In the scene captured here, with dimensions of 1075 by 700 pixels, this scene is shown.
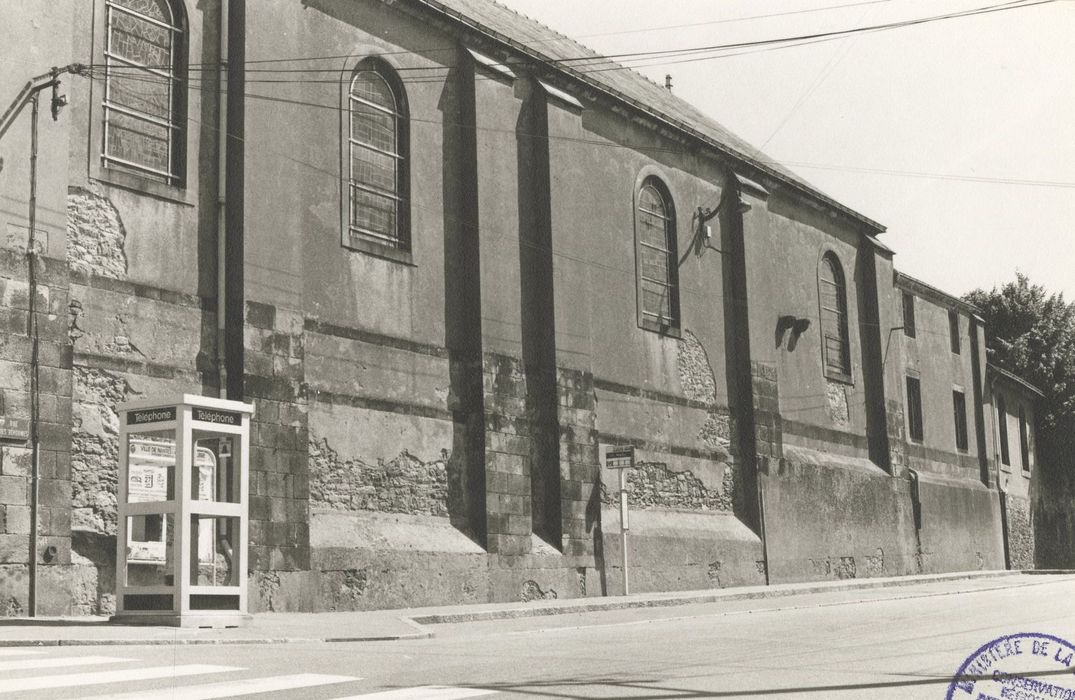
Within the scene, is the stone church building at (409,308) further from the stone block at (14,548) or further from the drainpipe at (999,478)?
the drainpipe at (999,478)

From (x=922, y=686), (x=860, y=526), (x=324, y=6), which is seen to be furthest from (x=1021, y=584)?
(x=922, y=686)

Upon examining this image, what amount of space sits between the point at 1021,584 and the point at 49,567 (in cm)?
2005

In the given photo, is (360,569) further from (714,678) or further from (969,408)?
(969,408)

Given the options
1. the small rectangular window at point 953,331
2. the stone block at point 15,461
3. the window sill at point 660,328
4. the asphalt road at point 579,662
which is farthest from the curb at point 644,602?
the small rectangular window at point 953,331

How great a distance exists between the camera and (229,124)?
1739 cm

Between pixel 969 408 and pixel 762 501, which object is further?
pixel 969 408

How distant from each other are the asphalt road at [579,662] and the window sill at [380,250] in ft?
21.3

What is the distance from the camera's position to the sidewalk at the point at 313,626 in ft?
36.6

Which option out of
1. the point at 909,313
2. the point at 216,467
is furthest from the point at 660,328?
the point at 909,313

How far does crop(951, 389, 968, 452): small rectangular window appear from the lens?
38875mm

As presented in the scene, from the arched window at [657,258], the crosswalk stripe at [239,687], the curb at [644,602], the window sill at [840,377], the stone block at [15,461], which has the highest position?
the arched window at [657,258]

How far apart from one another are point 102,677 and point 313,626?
5.64m

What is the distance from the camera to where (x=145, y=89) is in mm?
16672

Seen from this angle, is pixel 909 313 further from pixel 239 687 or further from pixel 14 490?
pixel 239 687
